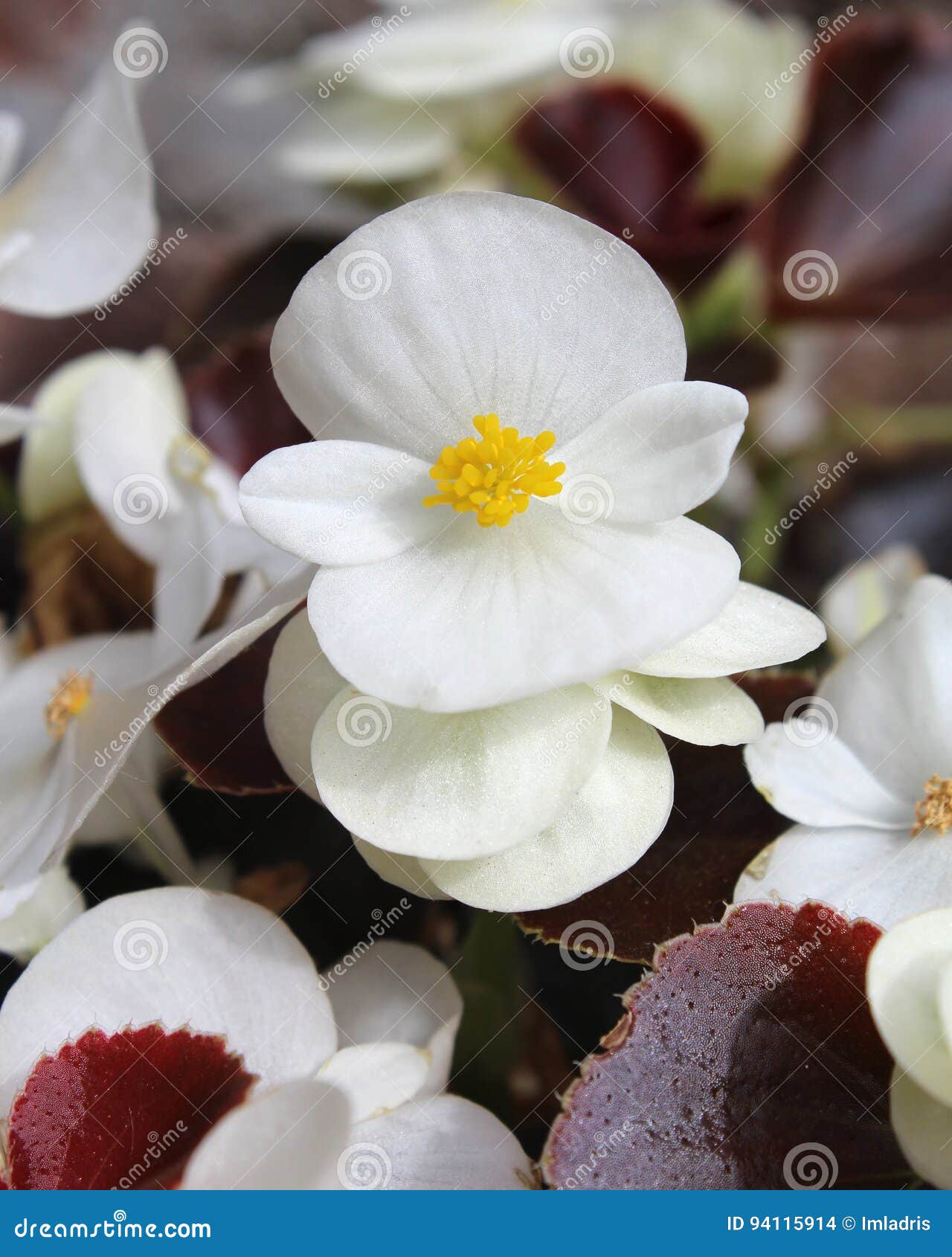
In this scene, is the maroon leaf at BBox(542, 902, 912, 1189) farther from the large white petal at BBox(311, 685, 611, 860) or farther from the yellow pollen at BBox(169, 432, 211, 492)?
the yellow pollen at BBox(169, 432, 211, 492)

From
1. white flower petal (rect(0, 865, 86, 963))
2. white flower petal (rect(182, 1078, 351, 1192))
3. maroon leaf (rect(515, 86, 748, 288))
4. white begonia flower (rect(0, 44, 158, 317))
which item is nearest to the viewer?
white flower petal (rect(182, 1078, 351, 1192))

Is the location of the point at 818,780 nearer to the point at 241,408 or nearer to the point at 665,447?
the point at 665,447

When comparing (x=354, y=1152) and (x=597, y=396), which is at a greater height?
(x=597, y=396)

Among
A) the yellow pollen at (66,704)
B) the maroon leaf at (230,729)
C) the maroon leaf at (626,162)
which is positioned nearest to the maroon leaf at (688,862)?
the maroon leaf at (230,729)

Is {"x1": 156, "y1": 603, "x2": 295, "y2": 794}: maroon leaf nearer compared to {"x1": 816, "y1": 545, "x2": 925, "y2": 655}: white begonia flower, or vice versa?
{"x1": 156, "y1": 603, "x2": 295, "y2": 794}: maroon leaf

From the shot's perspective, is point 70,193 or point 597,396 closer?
point 597,396

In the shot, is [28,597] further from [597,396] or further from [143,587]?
[597,396]

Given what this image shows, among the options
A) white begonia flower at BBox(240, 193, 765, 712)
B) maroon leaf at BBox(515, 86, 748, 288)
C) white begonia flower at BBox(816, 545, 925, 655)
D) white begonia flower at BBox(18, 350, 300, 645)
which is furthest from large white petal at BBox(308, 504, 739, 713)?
maroon leaf at BBox(515, 86, 748, 288)
